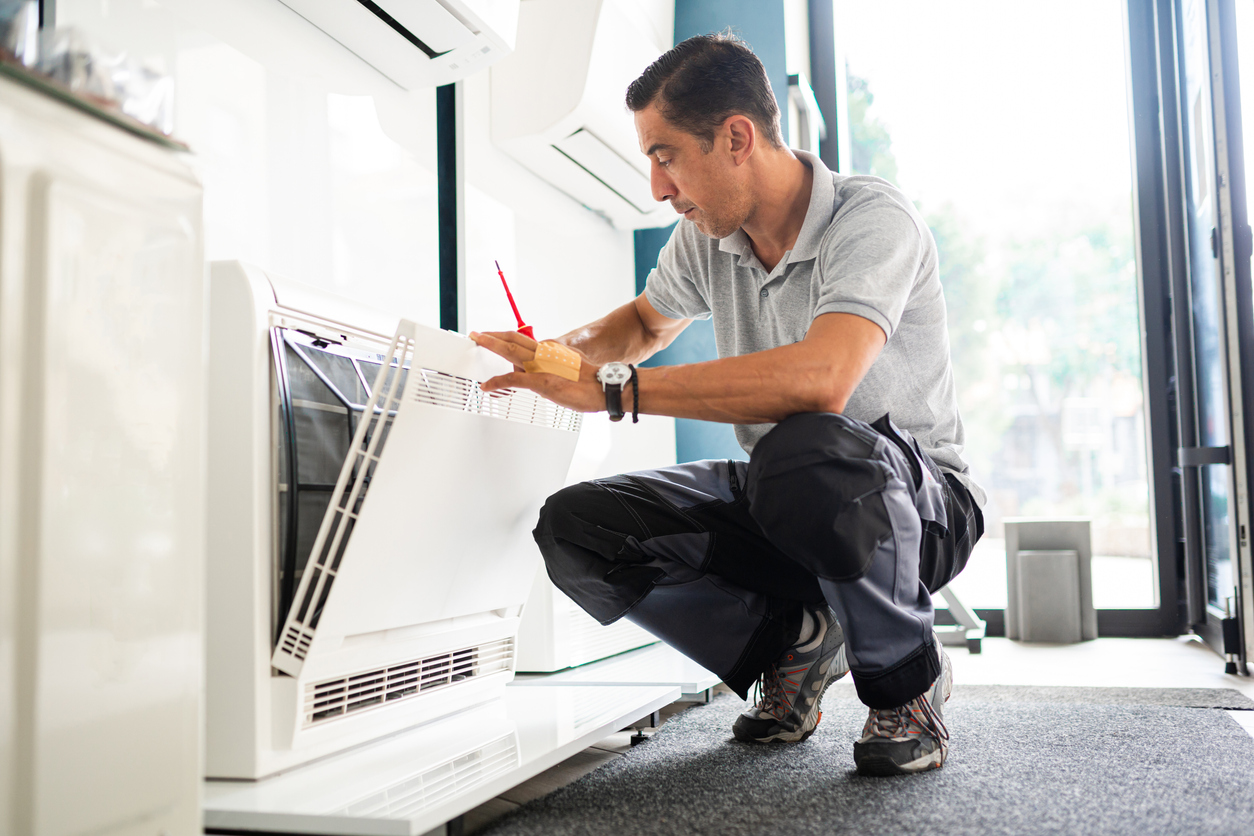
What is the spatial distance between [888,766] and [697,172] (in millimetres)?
945

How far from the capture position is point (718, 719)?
5.22ft

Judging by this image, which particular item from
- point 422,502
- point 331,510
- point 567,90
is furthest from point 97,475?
point 567,90

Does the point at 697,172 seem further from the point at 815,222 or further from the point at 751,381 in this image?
the point at 751,381

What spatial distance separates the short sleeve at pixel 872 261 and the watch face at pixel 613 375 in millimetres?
293

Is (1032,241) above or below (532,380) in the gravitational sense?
above

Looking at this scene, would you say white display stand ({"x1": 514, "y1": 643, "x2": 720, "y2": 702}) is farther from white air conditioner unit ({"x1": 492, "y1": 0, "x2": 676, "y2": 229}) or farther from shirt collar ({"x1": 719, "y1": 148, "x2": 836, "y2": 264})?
white air conditioner unit ({"x1": 492, "y1": 0, "x2": 676, "y2": 229})

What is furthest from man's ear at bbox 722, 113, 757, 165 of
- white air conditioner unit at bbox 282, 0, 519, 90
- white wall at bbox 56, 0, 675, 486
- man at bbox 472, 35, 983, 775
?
white wall at bbox 56, 0, 675, 486

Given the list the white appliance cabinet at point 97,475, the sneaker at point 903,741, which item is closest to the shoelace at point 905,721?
the sneaker at point 903,741

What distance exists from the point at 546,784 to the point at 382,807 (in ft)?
1.18

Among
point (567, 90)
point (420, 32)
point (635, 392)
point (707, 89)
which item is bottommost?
point (635, 392)

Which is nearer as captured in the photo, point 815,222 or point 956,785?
point 956,785

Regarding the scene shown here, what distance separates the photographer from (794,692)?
1.43m

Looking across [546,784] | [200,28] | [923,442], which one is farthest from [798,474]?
[200,28]

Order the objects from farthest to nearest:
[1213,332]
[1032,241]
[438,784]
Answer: [1032,241], [1213,332], [438,784]
